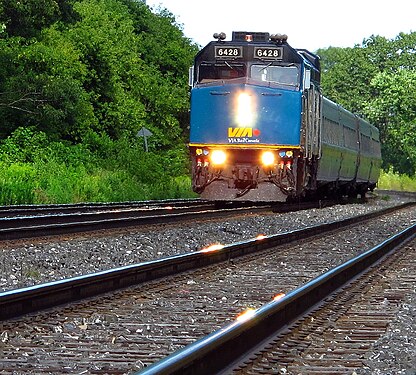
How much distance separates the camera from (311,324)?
6977mm

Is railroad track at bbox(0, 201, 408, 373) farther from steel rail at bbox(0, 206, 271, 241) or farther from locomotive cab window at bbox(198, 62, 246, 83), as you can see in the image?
locomotive cab window at bbox(198, 62, 246, 83)

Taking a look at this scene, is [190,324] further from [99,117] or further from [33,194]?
[99,117]

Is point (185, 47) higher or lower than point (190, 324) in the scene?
higher

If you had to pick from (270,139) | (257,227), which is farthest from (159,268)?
(270,139)

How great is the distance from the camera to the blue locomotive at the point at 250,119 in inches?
910

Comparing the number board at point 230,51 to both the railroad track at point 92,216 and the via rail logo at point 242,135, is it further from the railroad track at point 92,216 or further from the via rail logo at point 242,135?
the railroad track at point 92,216

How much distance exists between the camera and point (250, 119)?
23.2m

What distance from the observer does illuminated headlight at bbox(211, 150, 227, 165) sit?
23281 millimetres

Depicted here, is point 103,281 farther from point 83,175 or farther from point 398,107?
point 398,107

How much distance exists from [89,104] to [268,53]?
54.3ft

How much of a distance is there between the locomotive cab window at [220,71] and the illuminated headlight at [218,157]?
1.80 m

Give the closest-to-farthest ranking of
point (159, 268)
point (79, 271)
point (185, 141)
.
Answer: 1. point (159, 268)
2. point (79, 271)
3. point (185, 141)

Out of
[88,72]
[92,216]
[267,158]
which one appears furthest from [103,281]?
[88,72]

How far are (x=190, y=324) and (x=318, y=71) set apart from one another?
20562mm
